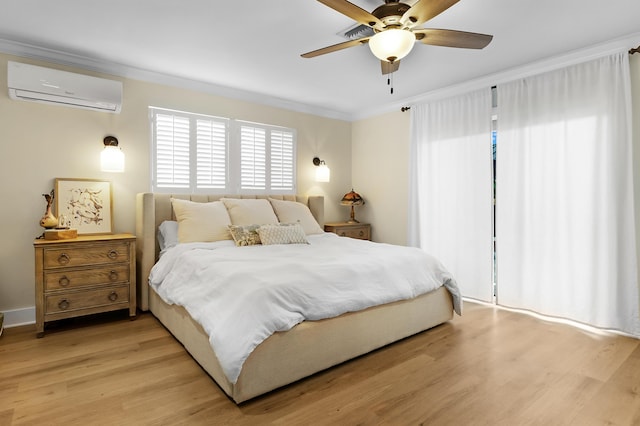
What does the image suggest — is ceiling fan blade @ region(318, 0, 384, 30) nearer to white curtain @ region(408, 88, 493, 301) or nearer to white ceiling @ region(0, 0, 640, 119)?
white ceiling @ region(0, 0, 640, 119)

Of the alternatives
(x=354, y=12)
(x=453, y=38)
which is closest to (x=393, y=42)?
(x=354, y=12)

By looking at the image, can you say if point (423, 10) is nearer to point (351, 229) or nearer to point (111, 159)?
point (111, 159)

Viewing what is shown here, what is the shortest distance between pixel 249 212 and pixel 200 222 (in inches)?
21.3

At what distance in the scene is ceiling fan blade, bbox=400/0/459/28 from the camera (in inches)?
72.1

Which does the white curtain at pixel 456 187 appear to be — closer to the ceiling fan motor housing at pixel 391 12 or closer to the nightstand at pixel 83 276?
the ceiling fan motor housing at pixel 391 12

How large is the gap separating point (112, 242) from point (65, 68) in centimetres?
172

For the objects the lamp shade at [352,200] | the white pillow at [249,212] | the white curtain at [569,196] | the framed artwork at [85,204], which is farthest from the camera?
the lamp shade at [352,200]

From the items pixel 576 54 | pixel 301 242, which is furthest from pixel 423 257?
pixel 576 54

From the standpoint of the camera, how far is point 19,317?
10.2 ft

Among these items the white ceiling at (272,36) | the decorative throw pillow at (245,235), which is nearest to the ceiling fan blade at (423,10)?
the white ceiling at (272,36)

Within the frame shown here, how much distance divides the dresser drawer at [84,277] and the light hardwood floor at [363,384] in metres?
0.41

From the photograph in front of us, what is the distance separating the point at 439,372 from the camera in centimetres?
227

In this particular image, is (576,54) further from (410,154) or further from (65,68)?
(65,68)

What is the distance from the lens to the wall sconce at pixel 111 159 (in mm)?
3365
